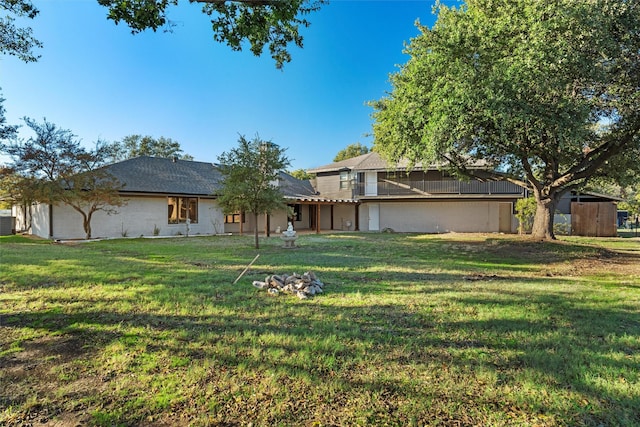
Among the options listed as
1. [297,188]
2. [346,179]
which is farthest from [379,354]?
[297,188]

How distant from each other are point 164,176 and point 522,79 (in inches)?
761

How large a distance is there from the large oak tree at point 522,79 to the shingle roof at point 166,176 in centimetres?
884

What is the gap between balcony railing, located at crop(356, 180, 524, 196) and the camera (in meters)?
22.9

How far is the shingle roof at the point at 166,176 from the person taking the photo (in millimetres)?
19120

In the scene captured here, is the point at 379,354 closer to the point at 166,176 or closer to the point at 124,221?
the point at 124,221

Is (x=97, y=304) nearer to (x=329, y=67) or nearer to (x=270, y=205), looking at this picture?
(x=270, y=205)

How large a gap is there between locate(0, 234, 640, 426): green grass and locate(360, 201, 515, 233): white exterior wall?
17.2m

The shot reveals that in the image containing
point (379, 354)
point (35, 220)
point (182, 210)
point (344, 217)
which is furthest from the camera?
point (344, 217)

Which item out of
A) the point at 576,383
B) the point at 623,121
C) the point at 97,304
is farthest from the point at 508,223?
the point at 97,304

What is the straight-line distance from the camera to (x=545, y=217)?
1447 cm

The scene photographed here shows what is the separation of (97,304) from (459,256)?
10526mm

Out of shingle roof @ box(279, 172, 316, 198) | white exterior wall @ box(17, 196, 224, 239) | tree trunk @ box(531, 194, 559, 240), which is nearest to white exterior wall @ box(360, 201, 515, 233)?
shingle roof @ box(279, 172, 316, 198)

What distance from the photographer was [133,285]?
6.59 meters

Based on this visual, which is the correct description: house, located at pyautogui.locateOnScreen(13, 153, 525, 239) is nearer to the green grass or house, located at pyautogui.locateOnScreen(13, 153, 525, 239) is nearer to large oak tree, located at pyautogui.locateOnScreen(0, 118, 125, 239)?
large oak tree, located at pyautogui.locateOnScreen(0, 118, 125, 239)
